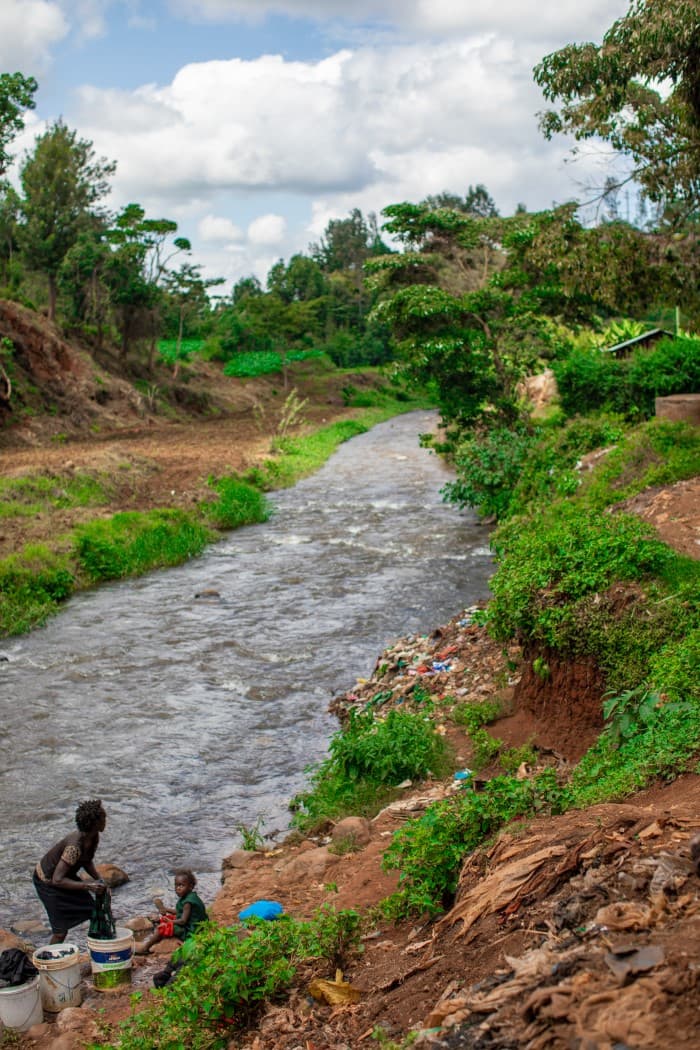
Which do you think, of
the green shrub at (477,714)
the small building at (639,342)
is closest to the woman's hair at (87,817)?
the green shrub at (477,714)

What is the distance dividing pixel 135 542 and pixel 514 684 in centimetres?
1041

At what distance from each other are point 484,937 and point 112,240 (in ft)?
127

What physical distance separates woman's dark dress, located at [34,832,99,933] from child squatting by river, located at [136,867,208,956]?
0.48 metres

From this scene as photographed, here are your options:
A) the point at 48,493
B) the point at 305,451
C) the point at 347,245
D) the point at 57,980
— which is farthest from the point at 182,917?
the point at 347,245

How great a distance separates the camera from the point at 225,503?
2234 cm

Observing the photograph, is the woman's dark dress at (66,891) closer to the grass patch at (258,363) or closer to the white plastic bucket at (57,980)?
the white plastic bucket at (57,980)

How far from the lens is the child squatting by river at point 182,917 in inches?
251

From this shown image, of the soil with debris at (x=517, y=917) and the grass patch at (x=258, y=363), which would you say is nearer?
the soil with debris at (x=517, y=917)

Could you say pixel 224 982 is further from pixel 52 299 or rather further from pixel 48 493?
pixel 52 299

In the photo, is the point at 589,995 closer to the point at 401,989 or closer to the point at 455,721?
the point at 401,989

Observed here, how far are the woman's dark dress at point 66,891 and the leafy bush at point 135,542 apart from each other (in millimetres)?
10577

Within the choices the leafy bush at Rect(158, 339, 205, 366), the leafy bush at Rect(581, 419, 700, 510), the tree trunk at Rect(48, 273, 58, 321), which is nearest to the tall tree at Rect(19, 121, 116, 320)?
the tree trunk at Rect(48, 273, 58, 321)

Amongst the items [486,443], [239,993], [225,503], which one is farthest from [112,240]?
[239,993]

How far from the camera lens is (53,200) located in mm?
38500
